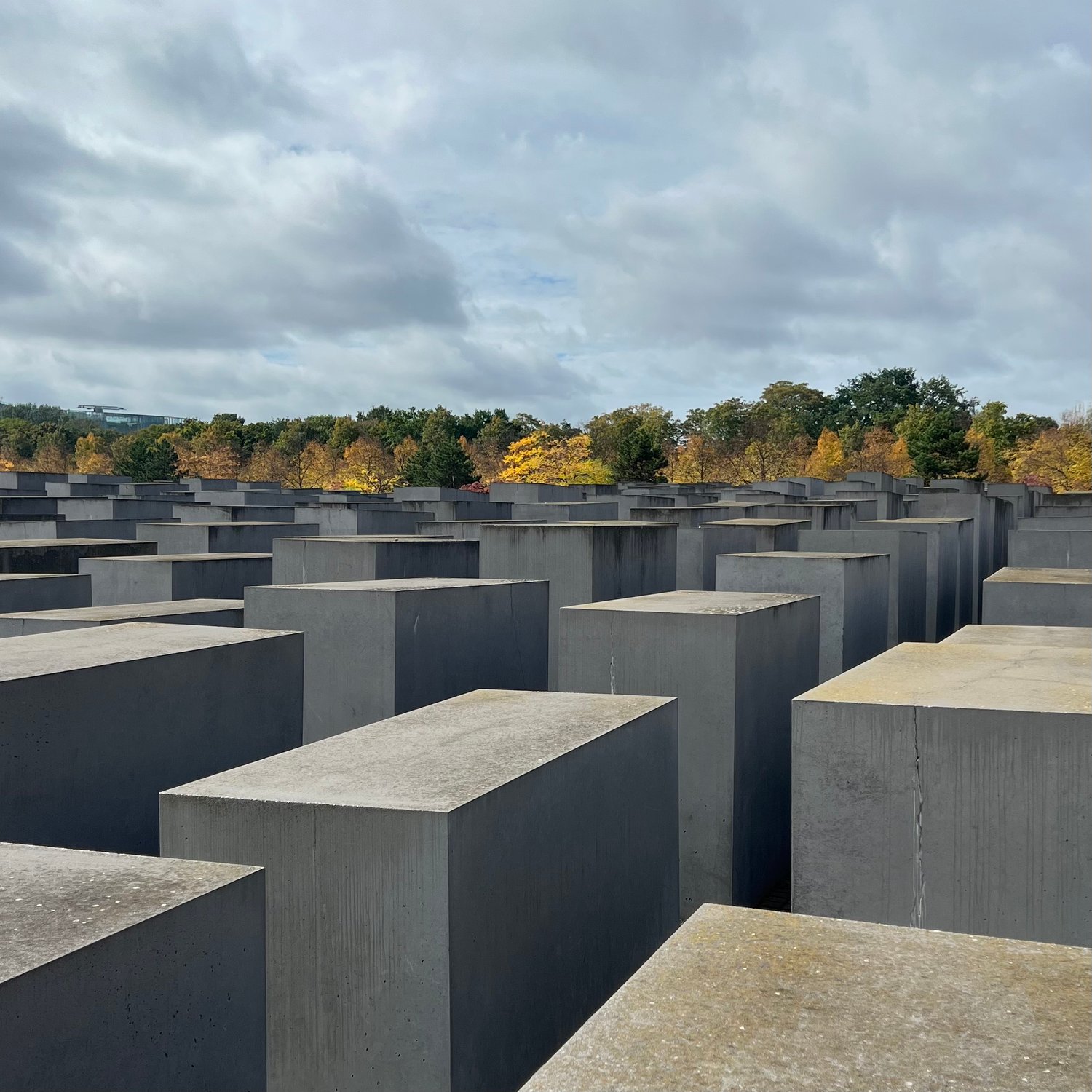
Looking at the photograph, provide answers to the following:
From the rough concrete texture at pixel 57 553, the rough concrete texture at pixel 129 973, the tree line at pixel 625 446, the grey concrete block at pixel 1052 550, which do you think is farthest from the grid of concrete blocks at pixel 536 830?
the tree line at pixel 625 446

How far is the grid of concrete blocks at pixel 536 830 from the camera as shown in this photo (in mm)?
2475

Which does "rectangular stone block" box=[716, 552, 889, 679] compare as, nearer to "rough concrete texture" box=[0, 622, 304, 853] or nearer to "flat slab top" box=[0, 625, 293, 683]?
"rough concrete texture" box=[0, 622, 304, 853]

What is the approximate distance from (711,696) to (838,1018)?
497 cm

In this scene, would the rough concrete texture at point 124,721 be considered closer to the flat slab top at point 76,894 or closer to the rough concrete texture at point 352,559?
the flat slab top at point 76,894

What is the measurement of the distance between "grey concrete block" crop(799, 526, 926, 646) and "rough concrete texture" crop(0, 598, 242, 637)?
7.23 metres

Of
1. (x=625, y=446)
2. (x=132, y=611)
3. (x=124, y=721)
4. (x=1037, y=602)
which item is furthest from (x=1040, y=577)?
(x=625, y=446)

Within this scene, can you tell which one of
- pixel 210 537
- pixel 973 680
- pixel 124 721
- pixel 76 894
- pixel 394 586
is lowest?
pixel 124 721

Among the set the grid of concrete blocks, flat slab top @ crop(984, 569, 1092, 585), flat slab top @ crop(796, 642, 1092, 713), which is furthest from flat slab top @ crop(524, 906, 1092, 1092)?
flat slab top @ crop(984, 569, 1092, 585)

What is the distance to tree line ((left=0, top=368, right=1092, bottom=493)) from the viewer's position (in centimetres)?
4953

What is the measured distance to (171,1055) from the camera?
9.23 feet

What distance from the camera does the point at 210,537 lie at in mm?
14180

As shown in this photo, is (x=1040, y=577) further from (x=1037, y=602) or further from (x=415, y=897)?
(x=415, y=897)

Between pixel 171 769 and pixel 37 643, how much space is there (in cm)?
134

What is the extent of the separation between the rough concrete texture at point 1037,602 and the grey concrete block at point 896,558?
264 cm
